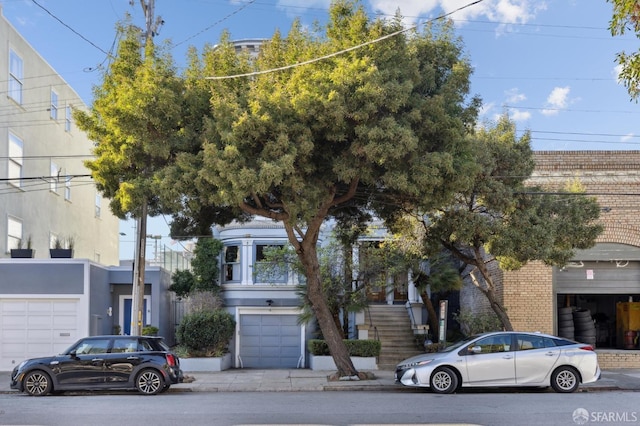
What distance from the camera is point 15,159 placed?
24.8 metres

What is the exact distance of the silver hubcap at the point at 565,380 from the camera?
15180 mm

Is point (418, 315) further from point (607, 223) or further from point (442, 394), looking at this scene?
point (442, 394)

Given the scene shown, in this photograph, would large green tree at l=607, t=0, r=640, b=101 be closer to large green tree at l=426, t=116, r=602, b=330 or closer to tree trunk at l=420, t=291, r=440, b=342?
large green tree at l=426, t=116, r=602, b=330

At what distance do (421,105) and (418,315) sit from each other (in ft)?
38.3

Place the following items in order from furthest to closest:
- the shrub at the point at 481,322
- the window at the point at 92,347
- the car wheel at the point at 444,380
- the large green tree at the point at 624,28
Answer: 1. the shrub at the point at 481,322
2. the window at the point at 92,347
3. the car wheel at the point at 444,380
4. the large green tree at the point at 624,28

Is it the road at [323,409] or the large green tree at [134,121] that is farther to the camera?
the large green tree at [134,121]

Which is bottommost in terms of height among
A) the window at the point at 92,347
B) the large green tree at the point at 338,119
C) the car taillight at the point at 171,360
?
the car taillight at the point at 171,360

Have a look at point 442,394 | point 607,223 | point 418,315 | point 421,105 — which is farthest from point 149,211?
point 607,223

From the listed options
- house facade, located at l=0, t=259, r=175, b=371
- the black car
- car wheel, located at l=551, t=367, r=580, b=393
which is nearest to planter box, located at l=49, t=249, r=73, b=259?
house facade, located at l=0, t=259, r=175, b=371

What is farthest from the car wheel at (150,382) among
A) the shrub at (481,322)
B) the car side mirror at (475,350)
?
the shrub at (481,322)

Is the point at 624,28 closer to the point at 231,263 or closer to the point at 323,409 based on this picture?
the point at 323,409

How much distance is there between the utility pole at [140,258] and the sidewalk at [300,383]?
2182 mm

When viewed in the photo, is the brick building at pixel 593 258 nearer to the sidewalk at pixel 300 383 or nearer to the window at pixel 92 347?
the sidewalk at pixel 300 383

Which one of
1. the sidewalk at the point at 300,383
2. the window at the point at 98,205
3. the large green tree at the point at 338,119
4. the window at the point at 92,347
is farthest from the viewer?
the window at the point at 98,205
